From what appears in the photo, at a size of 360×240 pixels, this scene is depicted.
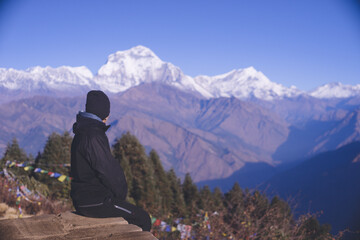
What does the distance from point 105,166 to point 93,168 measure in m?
0.17

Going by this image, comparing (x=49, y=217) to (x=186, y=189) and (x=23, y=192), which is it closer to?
(x=23, y=192)

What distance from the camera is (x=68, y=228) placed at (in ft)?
12.9

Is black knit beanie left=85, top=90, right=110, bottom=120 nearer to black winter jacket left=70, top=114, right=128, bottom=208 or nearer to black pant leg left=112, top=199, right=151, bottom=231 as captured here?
black winter jacket left=70, top=114, right=128, bottom=208

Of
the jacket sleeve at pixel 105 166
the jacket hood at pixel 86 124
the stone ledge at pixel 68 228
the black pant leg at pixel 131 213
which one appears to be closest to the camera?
the stone ledge at pixel 68 228

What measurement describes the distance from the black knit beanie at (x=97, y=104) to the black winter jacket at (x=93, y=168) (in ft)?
0.64

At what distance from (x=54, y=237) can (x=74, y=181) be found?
81 cm

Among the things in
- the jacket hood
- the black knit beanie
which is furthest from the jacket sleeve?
the black knit beanie

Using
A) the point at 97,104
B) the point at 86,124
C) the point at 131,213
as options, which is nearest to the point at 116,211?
the point at 131,213

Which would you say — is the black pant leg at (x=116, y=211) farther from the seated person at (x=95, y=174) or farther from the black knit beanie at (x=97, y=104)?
the black knit beanie at (x=97, y=104)

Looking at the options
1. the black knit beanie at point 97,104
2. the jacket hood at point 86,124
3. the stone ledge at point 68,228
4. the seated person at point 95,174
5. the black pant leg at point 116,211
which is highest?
the black knit beanie at point 97,104

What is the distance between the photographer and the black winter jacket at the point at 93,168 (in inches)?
158

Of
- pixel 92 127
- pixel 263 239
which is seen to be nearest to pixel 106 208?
pixel 92 127

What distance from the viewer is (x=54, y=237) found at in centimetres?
365

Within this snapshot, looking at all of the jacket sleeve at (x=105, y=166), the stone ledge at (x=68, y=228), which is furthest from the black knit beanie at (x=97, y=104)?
the stone ledge at (x=68, y=228)
